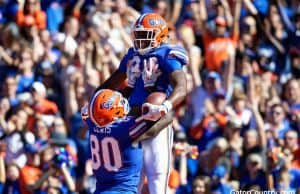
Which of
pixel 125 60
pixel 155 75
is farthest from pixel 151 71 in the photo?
pixel 125 60

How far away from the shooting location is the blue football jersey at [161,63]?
9.59 meters

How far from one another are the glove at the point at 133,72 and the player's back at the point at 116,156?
94 cm

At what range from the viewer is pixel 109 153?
895cm

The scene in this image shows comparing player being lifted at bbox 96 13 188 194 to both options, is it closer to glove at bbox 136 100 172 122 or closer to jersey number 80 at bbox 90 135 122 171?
glove at bbox 136 100 172 122

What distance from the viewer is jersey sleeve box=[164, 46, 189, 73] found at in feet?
31.4

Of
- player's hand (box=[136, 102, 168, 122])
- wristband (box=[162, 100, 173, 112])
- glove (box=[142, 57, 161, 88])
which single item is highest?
glove (box=[142, 57, 161, 88])

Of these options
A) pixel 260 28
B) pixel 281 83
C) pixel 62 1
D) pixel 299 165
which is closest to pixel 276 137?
pixel 299 165

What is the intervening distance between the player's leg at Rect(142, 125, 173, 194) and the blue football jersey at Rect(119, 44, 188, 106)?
1.28 ft

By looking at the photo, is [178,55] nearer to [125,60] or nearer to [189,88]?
[125,60]

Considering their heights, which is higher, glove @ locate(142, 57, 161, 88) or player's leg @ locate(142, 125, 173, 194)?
glove @ locate(142, 57, 161, 88)

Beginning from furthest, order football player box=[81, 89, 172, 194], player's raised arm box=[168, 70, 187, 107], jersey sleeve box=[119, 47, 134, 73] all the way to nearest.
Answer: jersey sleeve box=[119, 47, 134, 73] < player's raised arm box=[168, 70, 187, 107] < football player box=[81, 89, 172, 194]

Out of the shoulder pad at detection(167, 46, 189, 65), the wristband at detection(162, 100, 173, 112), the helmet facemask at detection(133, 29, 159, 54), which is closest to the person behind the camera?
the wristband at detection(162, 100, 173, 112)

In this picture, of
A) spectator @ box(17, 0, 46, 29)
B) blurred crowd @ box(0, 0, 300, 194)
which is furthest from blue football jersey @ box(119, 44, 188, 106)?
spectator @ box(17, 0, 46, 29)

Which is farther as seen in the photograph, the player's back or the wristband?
the wristband
